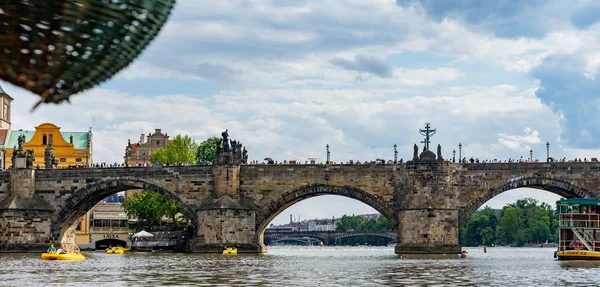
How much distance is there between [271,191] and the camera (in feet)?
198

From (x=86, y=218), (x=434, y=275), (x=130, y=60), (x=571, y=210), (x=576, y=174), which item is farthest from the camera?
(x=86, y=218)

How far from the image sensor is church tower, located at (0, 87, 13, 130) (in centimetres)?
10012

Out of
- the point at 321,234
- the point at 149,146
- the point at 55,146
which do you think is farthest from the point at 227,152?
the point at 321,234

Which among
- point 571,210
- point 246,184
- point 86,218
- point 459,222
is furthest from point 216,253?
point 86,218

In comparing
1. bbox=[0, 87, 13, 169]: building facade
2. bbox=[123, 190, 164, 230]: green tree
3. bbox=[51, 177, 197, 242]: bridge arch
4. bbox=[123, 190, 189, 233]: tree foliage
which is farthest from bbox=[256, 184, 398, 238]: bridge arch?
bbox=[0, 87, 13, 169]: building facade

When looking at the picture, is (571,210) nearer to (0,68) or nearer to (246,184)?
(246,184)

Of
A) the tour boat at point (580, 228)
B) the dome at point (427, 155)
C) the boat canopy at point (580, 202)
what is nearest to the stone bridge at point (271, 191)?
the dome at point (427, 155)

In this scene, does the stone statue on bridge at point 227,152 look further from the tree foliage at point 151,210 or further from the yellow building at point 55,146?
the yellow building at point 55,146

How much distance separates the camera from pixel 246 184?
60438 millimetres

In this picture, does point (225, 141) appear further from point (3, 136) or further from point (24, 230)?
point (3, 136)

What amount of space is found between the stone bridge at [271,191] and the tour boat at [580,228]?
3.61m

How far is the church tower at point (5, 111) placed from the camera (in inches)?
3942

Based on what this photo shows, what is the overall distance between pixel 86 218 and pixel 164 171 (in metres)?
27.5

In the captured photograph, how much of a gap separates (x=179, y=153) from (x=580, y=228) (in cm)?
3909
